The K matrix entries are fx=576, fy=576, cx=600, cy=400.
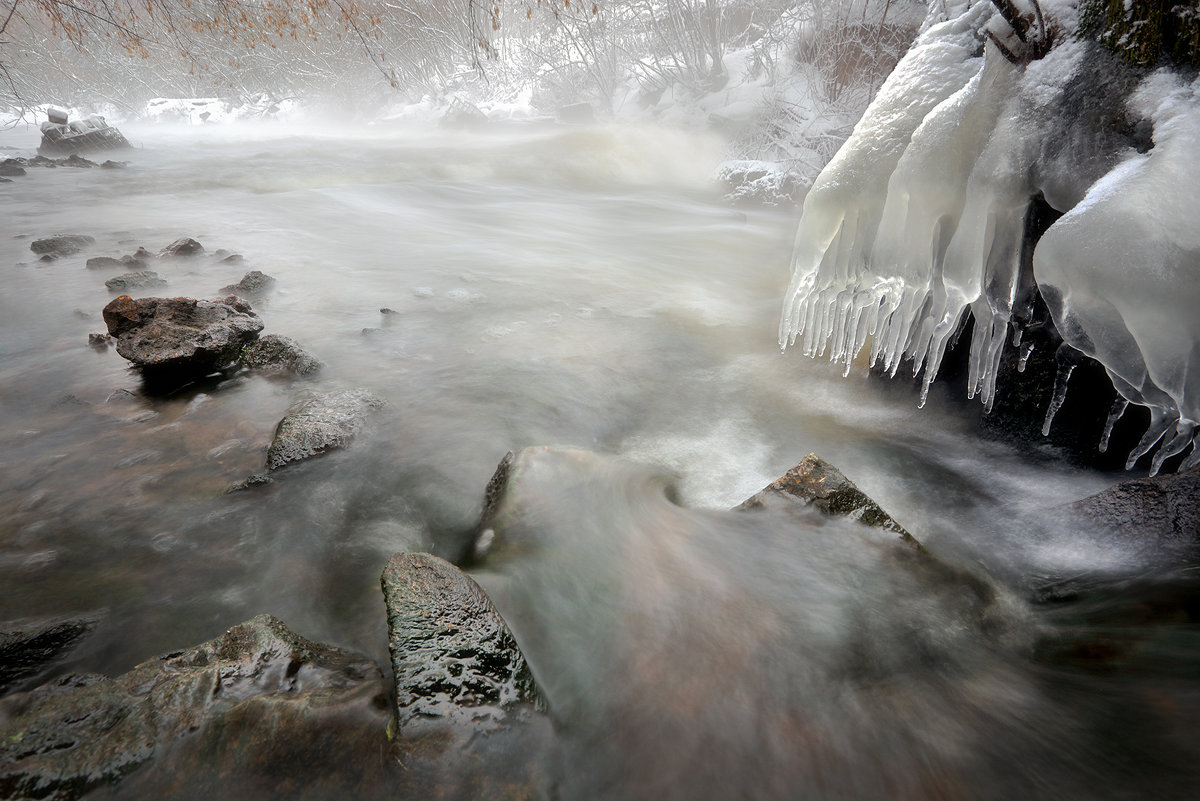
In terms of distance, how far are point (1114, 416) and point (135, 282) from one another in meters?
6.78

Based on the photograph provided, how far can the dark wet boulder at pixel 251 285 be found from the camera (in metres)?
5.02

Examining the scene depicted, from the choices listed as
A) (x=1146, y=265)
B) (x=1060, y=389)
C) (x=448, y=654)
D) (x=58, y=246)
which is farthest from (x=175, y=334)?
(x=1060, y=389)

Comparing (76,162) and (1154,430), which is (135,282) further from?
(76,162)

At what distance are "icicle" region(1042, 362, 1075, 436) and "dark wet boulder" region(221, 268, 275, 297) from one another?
18.6 feet

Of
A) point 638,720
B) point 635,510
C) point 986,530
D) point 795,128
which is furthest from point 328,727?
point 795,128

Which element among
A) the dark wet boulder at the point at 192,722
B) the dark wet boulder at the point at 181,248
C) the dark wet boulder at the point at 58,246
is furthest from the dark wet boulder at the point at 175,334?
the dark wet boulder at the point at 58,246

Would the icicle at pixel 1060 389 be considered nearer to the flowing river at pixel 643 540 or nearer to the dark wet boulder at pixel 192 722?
the flowing river at pixel 643 540

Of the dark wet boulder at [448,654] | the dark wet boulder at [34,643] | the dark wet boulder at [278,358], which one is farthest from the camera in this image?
the dark wet boulder at [278,358]

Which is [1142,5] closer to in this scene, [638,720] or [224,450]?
[638,720]

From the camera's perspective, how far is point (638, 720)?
1.57m

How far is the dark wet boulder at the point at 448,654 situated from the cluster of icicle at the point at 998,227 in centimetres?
220

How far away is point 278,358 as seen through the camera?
3.64 metres

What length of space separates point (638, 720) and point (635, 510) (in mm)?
974

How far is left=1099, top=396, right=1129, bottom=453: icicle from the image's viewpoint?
2.44 meters
